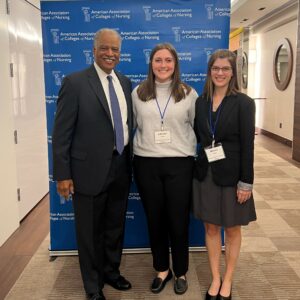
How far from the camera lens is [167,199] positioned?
7.19ft

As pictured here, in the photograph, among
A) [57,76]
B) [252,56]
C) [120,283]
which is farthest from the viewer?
[252,56]

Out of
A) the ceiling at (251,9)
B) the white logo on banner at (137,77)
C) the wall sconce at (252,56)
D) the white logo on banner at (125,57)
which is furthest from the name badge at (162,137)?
the wall sconce at (252,56)

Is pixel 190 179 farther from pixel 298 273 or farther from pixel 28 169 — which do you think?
pixel 28 169

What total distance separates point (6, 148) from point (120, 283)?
1.64 m

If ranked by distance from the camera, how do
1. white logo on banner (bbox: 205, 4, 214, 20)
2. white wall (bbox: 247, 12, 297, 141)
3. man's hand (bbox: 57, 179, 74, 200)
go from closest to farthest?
man's hand (bbox: 57, 179, 74, 200)
white logo on banner (bbox: 205, 4, 214, 20)
white wall (bbox: 247, 12, 297, 141)

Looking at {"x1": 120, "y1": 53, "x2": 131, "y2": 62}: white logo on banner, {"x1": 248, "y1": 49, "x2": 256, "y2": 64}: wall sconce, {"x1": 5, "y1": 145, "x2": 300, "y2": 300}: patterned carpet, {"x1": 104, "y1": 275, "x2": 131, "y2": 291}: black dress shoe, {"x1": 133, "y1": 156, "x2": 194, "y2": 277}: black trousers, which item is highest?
{"x1": 248, "y1": 49, "x2": 256, "y2": 64}: wall sconce

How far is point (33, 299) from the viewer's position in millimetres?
2273

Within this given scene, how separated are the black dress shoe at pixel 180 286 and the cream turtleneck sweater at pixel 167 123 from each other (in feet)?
2.83

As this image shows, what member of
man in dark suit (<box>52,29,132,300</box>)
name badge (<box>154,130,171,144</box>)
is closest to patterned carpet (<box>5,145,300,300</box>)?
man in dark suit (<box>52,29,132,300</box>)

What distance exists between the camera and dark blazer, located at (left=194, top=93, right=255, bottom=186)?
1917mm

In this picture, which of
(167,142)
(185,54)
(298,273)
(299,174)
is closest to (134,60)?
(185,54)

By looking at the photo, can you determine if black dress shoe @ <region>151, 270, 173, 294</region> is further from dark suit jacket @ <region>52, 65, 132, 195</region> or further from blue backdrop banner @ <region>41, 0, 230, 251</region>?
blue backdrop banner @ <region>41, 0, 230, 251</region>

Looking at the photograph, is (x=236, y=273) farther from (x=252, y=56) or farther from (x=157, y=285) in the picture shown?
(x=252, y=56)

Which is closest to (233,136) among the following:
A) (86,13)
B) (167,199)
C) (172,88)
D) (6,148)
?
(172,88)
